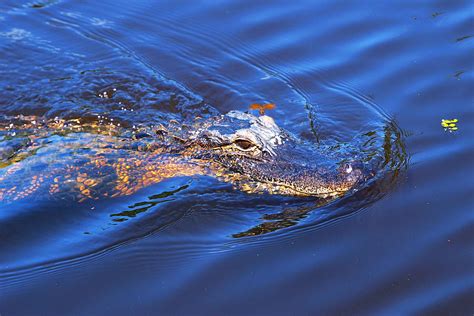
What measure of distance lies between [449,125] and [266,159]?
1864mm

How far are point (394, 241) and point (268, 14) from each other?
4.52m

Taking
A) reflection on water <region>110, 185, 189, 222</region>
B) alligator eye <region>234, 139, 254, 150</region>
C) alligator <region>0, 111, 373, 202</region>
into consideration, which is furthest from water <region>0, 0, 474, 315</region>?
alligator eye <region>234, 139, 254, 150</region>

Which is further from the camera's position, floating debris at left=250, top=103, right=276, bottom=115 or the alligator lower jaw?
floating debris at left=250, top=103, right=276, bottom=115

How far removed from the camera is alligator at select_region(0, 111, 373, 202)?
5.66 m

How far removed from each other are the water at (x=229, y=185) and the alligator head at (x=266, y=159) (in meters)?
0.16

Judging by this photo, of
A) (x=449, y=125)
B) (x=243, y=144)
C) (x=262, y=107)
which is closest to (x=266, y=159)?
(x=243, y=144)

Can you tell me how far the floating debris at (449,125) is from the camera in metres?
6.20

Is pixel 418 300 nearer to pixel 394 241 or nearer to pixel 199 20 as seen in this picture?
pixel 394 241

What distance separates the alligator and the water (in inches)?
5.2

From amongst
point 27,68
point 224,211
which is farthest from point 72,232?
point 27,68

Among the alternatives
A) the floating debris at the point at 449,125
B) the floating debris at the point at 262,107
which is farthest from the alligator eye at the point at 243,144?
the floating debris at the point at 449,125

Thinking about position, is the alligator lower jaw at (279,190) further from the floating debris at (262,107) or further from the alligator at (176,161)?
the floating debris at (262,107)

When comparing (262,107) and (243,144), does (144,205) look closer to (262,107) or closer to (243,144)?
(243,144)

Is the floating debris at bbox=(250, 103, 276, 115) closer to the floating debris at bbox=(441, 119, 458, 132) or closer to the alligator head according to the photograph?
the alligator head
